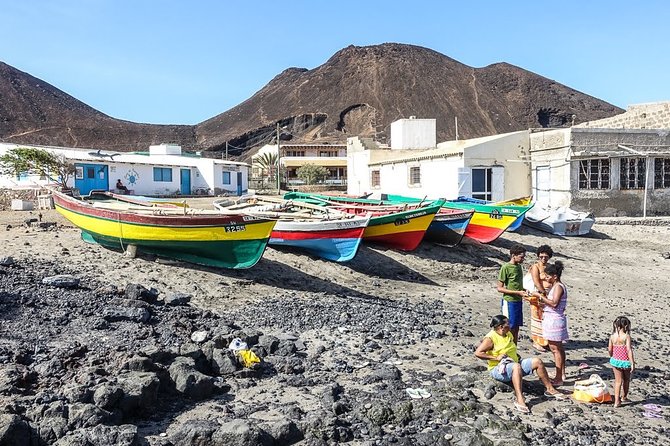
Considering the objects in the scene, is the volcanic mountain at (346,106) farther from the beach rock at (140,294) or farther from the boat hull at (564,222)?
the beach rock at (140,294)

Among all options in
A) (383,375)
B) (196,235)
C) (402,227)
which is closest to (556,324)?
(383,375)

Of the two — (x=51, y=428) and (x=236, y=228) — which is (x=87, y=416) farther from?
(x=236, y=228)

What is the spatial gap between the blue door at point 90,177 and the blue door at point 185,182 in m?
6.92

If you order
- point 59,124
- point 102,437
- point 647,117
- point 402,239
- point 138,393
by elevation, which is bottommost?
point 102,437

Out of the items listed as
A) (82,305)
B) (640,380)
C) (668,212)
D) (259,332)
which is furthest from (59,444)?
(668,212)

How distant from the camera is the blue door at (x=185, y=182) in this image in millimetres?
40000

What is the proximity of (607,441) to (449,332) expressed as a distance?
379 cm

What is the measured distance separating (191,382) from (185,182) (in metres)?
35.3

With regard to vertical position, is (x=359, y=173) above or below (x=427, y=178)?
above

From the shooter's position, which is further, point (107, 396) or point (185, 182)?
point (185, 182)

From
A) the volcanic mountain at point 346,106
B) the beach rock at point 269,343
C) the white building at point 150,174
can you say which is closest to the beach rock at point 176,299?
the beach rock at point 269,343

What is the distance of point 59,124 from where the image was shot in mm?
132750

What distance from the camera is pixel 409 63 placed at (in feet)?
566

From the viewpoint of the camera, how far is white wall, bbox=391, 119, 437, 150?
35.0 metres
